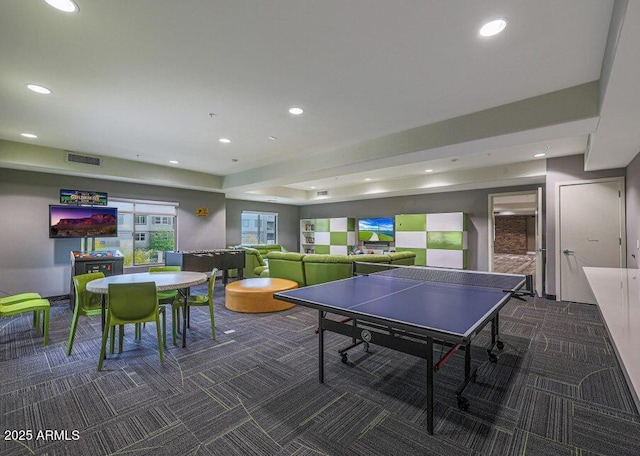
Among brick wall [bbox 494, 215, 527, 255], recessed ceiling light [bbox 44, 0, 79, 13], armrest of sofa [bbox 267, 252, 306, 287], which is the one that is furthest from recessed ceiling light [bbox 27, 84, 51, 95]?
brick wall [bbox 494, 215, 527, 255]

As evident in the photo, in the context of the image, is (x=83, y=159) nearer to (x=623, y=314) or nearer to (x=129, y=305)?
(x=129, y=305)

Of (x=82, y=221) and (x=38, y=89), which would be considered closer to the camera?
(x=38, y=89)

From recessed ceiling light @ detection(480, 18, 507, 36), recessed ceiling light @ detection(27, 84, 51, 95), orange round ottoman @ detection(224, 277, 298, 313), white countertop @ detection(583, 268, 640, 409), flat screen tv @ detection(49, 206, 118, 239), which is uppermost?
recessed ceiling light @ detection(480, 18, 507, 36)

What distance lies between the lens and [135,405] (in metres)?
2.22

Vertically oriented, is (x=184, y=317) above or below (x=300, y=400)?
above

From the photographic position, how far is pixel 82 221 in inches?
223

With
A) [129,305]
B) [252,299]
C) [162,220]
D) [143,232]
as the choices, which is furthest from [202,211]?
[129,305]

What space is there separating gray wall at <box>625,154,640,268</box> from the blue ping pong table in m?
2.60

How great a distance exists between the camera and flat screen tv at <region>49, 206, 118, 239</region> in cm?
540

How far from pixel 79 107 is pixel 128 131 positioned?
794 millimetres

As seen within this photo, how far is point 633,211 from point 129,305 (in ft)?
22.1

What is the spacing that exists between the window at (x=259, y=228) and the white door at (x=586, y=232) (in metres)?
8.05

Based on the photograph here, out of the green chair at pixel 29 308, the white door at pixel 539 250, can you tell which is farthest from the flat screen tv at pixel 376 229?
the green chair at pixel 29 308

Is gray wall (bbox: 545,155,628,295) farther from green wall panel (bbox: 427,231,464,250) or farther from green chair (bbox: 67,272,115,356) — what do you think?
green chair (bbox: 67,272,115,356)
